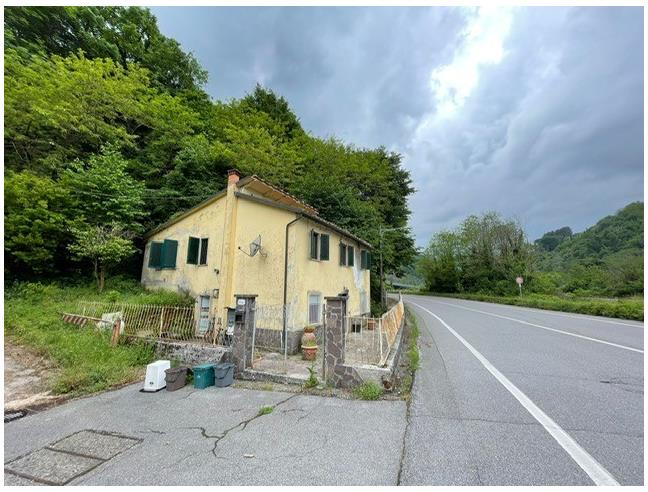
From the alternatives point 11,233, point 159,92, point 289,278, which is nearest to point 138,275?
point 11,233

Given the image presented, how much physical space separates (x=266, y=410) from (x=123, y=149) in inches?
772

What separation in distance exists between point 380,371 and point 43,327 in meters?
11.4

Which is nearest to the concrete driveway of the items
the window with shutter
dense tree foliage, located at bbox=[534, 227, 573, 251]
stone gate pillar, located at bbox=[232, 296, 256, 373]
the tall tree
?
stone gate pillar, located at bbox=[232, 296, 256, 373]

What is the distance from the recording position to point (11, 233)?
12.1 metres

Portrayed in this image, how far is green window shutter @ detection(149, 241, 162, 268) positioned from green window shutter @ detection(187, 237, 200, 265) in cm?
230

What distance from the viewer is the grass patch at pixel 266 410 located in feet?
18.1

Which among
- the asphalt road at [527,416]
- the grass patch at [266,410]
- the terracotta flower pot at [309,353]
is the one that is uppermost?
the asphalt road at [527,416]

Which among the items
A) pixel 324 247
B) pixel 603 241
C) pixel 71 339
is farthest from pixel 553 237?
pixel 71 339

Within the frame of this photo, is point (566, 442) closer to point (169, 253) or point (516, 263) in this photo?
point (169, 253)

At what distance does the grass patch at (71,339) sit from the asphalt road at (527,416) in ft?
25.5

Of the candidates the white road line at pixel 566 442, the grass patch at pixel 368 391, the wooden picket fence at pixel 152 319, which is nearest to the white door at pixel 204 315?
→ the wooden picket fence at pixel 152 319

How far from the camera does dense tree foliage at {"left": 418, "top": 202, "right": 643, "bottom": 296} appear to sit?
3325cm

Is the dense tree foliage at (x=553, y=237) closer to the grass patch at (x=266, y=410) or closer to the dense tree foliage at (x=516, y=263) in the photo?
the dense tree foliage at (x=516, y=263)

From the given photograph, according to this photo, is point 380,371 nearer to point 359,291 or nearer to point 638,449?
point 638,449
